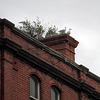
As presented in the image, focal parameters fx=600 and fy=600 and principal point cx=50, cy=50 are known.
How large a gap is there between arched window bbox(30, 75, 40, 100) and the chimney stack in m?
5.75

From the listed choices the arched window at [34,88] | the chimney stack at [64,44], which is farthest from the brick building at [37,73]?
the chimney stack at [64,44]

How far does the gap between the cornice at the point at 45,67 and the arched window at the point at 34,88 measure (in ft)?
2.22

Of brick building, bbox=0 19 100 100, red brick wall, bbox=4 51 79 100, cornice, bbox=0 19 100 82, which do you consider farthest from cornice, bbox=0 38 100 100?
cornice, bbox=0 19 100 82

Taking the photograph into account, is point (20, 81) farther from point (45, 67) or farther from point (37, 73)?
point (45, 67)

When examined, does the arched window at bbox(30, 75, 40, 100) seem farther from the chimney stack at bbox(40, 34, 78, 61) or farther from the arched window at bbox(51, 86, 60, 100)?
the chimney stack at bbox(40, 34, 78, 61)

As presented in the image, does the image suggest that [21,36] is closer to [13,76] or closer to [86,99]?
[13,76]

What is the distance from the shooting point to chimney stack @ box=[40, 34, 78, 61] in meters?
37.5

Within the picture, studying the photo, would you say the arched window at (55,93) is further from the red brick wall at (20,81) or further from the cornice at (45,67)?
the cornice at (45,67)

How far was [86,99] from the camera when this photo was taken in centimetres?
3569

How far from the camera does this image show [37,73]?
104ft

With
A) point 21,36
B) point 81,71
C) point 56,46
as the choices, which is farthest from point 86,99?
point 21,36

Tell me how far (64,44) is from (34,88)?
675cm

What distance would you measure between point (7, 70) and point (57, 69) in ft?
15.1

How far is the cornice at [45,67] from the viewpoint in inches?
1176
